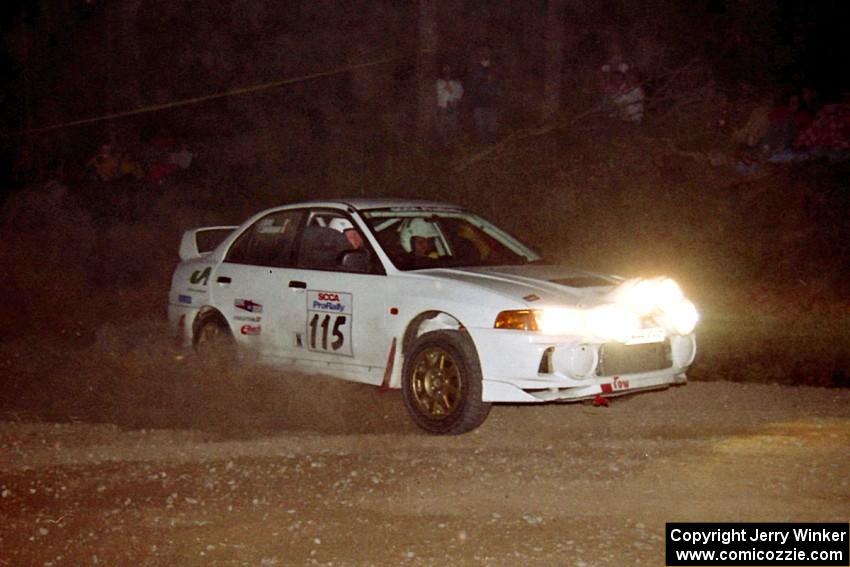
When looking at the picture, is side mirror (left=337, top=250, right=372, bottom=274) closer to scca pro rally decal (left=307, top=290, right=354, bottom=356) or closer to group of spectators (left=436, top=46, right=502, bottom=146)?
scca pro rally decal (left=307, top=290, right=354, bottom=356)

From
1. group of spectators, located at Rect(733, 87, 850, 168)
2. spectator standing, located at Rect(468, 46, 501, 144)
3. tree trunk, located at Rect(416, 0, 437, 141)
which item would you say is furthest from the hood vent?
tree trunk, located at Rect(416, 0, 437, 141)

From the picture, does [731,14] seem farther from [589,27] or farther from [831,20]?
[589,27]

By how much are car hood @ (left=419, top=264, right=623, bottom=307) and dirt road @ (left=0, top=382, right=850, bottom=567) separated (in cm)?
89

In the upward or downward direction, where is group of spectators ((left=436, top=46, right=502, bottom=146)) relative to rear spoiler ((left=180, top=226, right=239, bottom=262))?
upward

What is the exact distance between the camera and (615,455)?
753 centimetres

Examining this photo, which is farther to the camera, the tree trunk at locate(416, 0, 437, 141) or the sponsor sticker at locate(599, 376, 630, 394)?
the tree trunk at locate(416, 0, 437, 141)

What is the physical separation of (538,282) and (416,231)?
138cm

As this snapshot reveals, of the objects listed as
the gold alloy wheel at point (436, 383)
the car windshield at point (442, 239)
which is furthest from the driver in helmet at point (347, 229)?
the gold alloy wheel at point (436, 383)

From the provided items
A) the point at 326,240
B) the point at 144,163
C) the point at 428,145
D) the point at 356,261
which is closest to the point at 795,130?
the point at 428,145

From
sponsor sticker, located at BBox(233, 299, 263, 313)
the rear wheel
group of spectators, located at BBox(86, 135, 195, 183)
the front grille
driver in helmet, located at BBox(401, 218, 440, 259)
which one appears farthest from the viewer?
group of spectators, located at BBox(86, 135, 195, 183)

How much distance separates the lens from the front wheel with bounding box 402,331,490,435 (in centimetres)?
820

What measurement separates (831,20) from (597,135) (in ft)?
12.3

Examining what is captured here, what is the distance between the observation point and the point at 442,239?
9844mm

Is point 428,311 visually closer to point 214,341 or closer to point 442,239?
point 442,239
